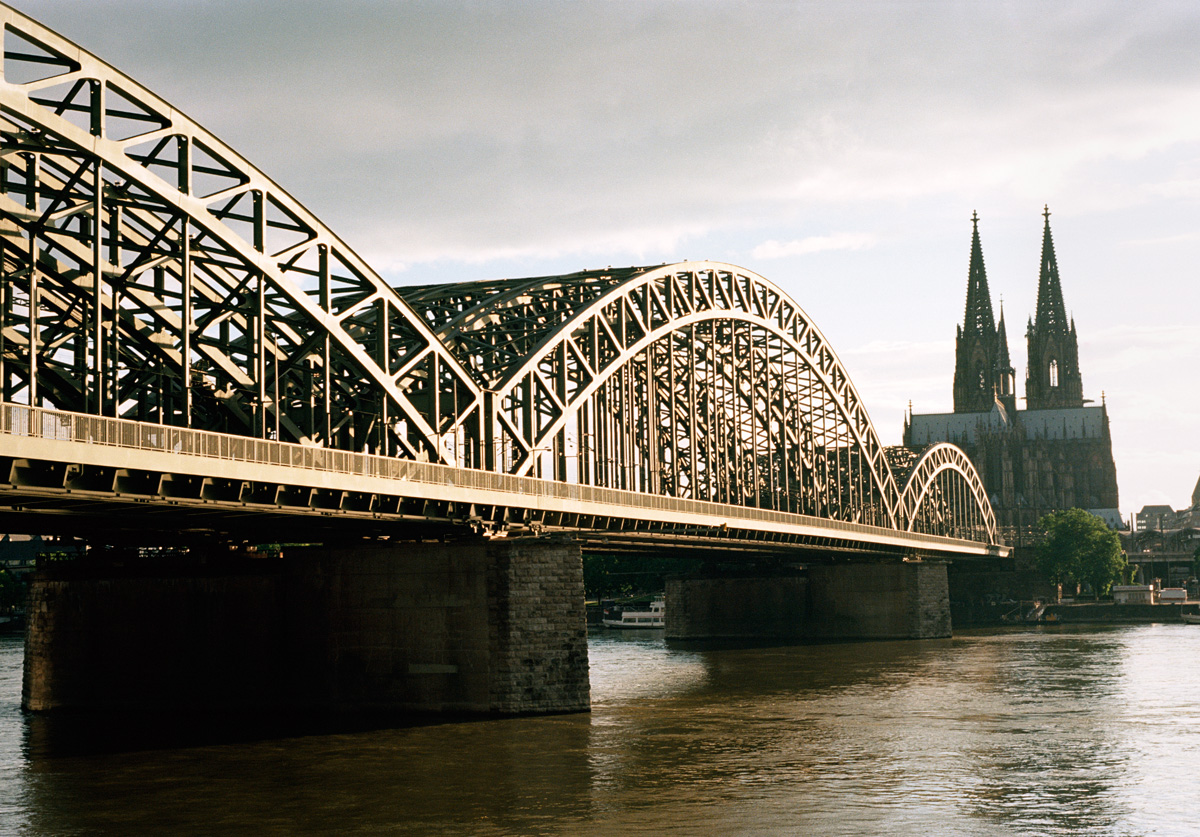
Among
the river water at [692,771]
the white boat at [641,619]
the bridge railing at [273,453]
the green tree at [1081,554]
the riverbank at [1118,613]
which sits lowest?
the river water at [692,771]

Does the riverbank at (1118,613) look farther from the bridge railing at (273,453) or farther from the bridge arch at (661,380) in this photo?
the bridge railing at (273,453)

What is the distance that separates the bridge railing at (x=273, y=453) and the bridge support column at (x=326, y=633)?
3.96m

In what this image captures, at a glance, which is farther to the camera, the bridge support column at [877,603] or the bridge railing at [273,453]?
the bridge support column at [877,603]

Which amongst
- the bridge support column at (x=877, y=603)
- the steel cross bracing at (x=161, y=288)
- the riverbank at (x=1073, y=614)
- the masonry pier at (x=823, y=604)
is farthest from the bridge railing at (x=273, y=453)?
the riverbank at (x=1073, y=614)

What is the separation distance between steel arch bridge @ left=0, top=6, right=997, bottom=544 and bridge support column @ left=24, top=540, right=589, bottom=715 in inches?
230

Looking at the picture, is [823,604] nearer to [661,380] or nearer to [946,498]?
[661,380]

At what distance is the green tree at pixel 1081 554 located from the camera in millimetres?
174625

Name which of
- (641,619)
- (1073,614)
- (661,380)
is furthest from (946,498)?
(661,380)

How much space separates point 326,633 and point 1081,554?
136281 mm

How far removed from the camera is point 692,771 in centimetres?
4322

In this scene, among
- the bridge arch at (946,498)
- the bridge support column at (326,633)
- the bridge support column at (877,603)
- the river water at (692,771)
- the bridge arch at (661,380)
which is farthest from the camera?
the bridge arch at (946,498)

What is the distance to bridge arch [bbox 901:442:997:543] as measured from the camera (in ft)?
481

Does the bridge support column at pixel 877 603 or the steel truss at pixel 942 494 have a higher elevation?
the steel truss at pixel 942 494

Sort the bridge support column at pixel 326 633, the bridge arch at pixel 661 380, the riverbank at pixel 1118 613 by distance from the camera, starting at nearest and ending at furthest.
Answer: the bridge support column at pixel 326 633 → the bridge arch at pixel 661 380 → the riverbank at pixel 1118 613
